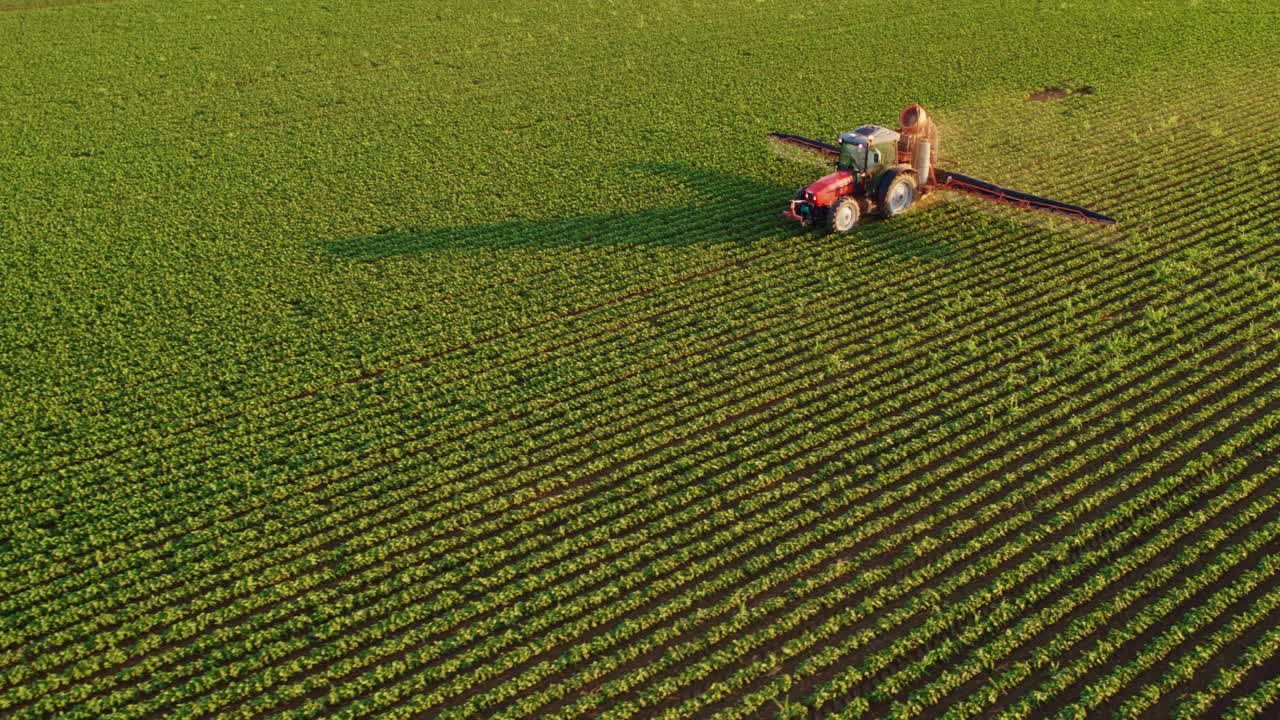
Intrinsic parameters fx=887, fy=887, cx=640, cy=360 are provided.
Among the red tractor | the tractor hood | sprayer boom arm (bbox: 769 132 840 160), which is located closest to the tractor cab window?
the red tractor

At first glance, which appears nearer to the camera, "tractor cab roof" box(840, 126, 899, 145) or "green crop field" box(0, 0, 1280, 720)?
"green crop field" box(0, 0, 1280, 720)

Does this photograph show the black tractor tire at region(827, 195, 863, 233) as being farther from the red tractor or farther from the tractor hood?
the tractor hood

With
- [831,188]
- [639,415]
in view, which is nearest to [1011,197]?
[831,188]

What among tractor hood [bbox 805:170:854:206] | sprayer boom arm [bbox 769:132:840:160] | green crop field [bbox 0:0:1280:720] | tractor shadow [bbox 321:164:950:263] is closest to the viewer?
green crop field [bbox 0:0:1280:720]

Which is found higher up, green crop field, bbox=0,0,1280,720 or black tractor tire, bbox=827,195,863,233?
black tractor tire, bbox=827,195,863,233

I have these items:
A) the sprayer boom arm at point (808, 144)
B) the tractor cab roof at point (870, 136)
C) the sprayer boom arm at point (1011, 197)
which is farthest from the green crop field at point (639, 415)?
the tractor cab roof at point (870, 136)

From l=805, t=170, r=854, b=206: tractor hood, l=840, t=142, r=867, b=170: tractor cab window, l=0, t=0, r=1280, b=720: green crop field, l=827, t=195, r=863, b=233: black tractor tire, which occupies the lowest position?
l=0, t=0, r=1280, b=720: green crop field

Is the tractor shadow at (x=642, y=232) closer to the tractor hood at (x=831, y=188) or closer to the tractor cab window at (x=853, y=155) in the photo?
the tractor hood at (x=831, y=188)

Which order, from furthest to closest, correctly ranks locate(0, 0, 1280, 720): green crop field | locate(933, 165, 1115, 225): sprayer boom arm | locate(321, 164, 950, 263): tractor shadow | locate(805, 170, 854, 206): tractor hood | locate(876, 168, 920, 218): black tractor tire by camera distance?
locate(321, 164, 950, 263): tractor shadow, locate(876, 168, 920, 218): black tractor tire, locate(805, 170, 854, 206): tractor hood, locate(933, 165, 1115, 225): sprayer boom arm, locate(0, 0, 1280, 720): green crop field
